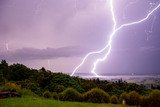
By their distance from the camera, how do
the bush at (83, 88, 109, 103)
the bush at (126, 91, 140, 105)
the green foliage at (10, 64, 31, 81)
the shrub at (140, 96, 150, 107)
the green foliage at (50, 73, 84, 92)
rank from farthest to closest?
1. the green foliage at (10, 64, 31, 81)
2. the green foliage at (50, 73, 84, 92)
3. the bush at (83, 88, 109, 103)
4. the bush at (126, 91, 140, 105)
5. the shrub at (140, 96, 150, 107)

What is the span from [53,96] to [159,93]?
1059 cm

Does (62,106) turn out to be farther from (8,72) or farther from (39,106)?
(8,72)

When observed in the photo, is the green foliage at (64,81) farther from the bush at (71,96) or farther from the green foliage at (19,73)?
the bush at (71,96)

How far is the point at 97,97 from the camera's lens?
2900 cm

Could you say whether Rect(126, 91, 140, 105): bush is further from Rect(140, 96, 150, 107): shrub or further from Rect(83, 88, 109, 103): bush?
Rect(83, 88, 109, 103): bush

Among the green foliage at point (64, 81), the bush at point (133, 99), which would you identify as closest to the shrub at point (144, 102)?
the bush at point (133, 99)

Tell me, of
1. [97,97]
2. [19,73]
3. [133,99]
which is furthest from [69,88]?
[19,73]

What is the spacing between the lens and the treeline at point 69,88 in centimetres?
2811

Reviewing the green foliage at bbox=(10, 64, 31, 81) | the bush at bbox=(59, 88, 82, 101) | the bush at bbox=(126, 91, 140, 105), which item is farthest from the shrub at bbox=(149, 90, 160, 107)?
the green foliage at bbox=(10, 64, 31, 81)

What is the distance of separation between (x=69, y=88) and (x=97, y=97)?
2.88m

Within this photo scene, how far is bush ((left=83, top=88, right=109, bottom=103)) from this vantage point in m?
28.8

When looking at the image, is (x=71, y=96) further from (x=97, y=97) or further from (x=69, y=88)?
(x=97, y=97)

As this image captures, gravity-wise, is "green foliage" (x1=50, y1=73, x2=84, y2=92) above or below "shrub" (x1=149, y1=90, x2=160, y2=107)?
above

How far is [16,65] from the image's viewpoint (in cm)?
5788
